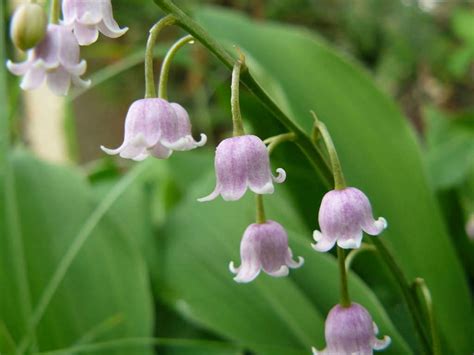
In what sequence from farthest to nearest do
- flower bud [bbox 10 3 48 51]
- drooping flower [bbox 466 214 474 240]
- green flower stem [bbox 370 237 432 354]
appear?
drooping flower [bbox 466 214 474 240] → green flower stem [bbox 370 237 432 354] → flower bud [bbox 10 3 48 51]

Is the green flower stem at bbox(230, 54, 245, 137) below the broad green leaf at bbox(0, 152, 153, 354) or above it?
above

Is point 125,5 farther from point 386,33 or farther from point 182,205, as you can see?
point 182,205

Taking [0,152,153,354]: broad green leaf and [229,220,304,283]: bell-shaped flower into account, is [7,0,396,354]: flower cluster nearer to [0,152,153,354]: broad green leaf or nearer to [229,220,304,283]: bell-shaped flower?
[229,220,304,283]: bell-shaped flower

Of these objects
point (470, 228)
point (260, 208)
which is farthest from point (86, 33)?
point (470, 228)

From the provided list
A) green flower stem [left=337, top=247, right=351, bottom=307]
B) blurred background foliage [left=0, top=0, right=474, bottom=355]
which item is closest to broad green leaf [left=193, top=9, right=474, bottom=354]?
blurred background foliage [left=0, top=0, right=474, bottom=355]

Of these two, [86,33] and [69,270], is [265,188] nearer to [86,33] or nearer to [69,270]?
[86,33]

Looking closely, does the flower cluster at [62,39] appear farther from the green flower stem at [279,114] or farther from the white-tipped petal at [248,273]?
the white-tipped petal at [248,273]
